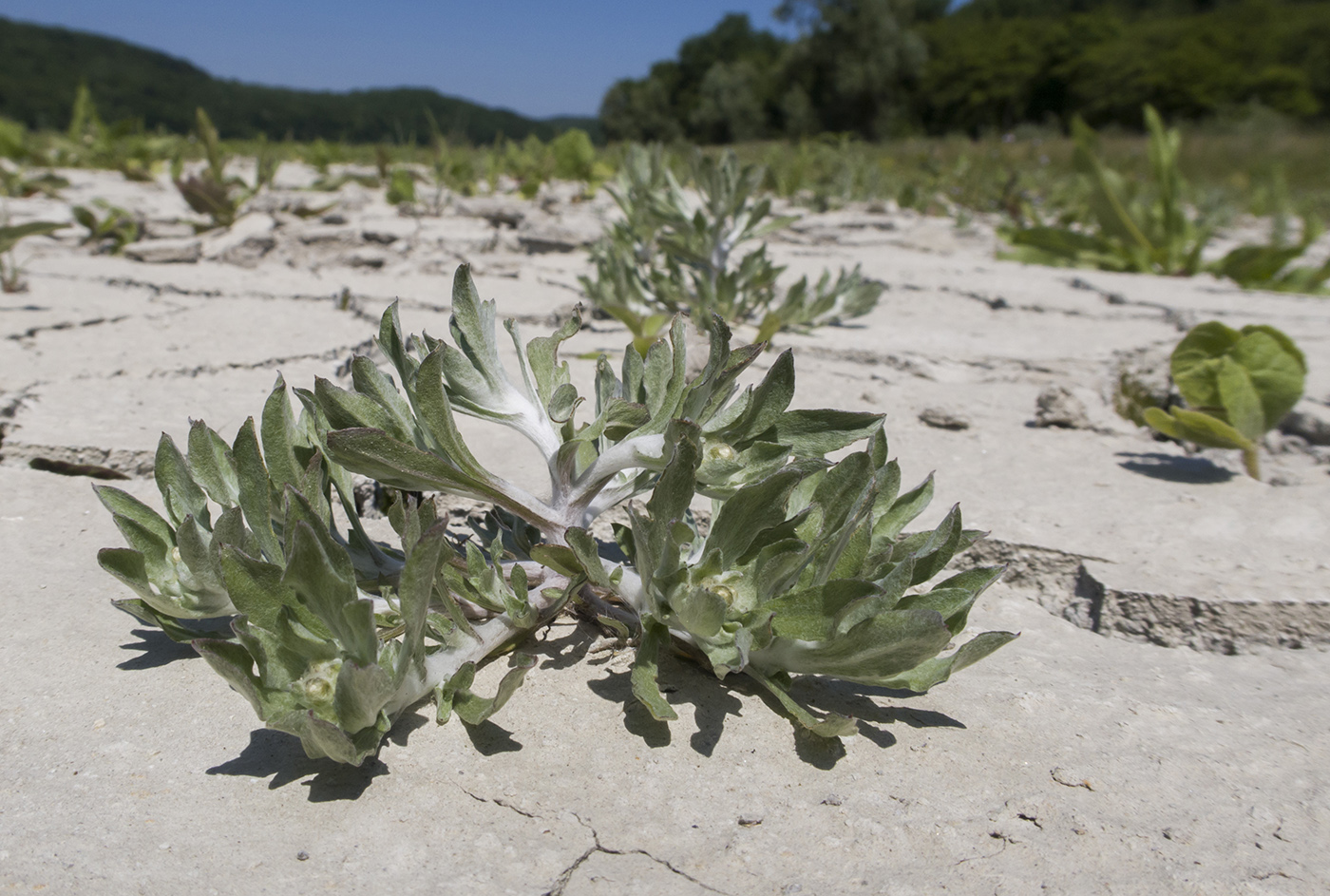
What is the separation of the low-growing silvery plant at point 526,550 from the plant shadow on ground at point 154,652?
0.03 metres

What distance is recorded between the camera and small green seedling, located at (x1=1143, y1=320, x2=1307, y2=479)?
1748 millimetres

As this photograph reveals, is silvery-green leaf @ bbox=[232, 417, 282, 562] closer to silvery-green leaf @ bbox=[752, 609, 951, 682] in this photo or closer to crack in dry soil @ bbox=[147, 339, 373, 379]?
silvery-green leaf @ bbox=[752, 609, 951, 682]

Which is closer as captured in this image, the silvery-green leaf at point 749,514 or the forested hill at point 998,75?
the silvery-green leaf at point 749,514

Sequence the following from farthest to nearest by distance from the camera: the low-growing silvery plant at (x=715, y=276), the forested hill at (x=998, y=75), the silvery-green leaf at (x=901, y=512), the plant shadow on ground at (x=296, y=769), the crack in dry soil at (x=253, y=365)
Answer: the forested hill at (x=998, y=75) → the low-growing silvery plant at (x=715, y=276) → the crack in dry soil at (x=253, y=365) → the silvery-green leaf at (x=901, y=512) → the plant shadow on ground at (x=296, y=769)

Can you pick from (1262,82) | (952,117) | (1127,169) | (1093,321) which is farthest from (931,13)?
(1093,321)

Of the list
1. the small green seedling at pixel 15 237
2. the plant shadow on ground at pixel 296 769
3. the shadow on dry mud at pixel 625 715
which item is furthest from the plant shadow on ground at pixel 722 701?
the small green seedling at pixel 15 237

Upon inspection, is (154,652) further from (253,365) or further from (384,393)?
(253,365)

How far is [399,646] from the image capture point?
0.88 m

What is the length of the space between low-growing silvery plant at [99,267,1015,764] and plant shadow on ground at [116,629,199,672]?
0.09ft

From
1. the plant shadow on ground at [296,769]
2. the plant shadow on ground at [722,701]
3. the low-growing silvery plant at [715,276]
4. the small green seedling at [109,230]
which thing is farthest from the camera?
the small green seedling at [109,230]

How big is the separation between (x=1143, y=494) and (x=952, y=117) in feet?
135

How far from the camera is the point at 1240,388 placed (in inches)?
69.8

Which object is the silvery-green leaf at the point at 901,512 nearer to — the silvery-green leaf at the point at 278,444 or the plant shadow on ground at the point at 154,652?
the silvery-green leaf at the point at 278,444

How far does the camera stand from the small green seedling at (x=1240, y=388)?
68.8 inches
